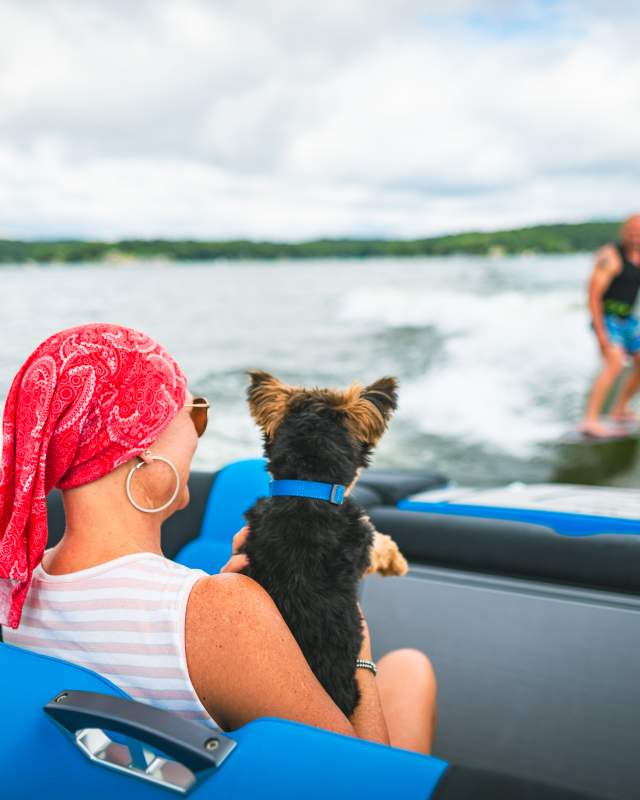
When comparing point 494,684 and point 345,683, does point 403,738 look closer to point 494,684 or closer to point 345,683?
point 345,683

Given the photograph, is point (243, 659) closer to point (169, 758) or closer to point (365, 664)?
point (169, 758)

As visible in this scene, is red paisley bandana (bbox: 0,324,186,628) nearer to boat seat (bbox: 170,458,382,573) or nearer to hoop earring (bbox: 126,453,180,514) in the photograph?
hoop earring (bbox: 126,453,180,514)

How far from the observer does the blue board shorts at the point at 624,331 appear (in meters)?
6.84

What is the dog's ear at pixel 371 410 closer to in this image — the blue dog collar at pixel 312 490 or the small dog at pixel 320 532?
the small dog at pixel 320 532

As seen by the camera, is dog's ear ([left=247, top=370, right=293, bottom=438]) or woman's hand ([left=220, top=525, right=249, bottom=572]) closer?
woman's hand ([left=220, top=525, right=249, bottom=572])

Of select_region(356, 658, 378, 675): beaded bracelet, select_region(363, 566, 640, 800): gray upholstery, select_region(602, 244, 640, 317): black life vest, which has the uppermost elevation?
select_region(602, 244, 640, 317): black life vest

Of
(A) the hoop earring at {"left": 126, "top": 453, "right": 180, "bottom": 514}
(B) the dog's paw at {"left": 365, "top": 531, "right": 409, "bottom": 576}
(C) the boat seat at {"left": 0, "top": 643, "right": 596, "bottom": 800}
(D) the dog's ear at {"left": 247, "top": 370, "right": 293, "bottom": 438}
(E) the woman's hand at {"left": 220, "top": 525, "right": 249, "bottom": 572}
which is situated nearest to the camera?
(C) the boat seat at {"left": 0, "top": 643, "right": 596, "bottom": 800}

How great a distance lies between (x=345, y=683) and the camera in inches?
51.8

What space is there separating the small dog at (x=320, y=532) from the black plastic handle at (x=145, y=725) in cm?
40

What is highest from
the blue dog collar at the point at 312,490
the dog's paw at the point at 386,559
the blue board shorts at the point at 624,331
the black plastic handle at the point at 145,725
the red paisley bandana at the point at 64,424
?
the blue board shorts at the point at 624,331

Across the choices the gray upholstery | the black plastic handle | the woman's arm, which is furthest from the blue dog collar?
the gray upholstery

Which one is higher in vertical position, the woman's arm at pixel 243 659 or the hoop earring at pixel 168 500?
the hoop earring at pixel 168 500

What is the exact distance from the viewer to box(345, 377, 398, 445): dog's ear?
4.83 ft

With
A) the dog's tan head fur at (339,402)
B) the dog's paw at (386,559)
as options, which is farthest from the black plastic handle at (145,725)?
the dog's paw at (386,559)
